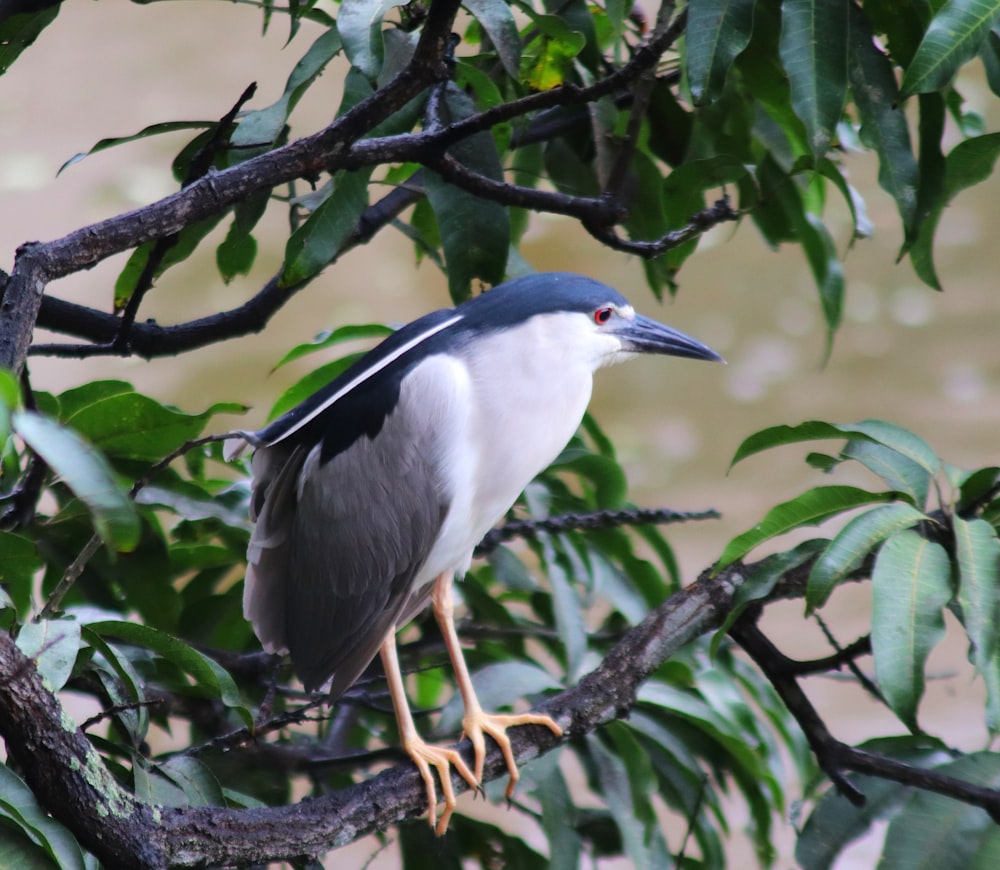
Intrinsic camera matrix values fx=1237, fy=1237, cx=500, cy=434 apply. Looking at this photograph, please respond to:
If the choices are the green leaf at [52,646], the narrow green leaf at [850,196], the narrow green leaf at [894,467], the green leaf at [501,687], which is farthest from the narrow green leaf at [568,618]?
the green leaf at [52,646]

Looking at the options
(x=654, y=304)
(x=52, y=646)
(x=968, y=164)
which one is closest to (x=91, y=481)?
(x=52, y=646)

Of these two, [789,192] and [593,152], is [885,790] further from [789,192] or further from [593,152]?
[593,152]

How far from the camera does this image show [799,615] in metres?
3.45

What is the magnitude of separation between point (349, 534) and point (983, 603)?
59cm

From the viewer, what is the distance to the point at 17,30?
1167 mm

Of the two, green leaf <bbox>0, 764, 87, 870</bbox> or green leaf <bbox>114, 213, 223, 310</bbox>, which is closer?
green leaf <bbox>0, 764, 87, 870</bbox>

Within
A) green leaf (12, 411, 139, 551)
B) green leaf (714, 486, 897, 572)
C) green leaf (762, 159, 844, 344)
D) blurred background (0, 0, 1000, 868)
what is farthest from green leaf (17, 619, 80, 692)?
blurred background (0, 0, 1000, 868)

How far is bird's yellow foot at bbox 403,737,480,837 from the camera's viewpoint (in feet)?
3.60

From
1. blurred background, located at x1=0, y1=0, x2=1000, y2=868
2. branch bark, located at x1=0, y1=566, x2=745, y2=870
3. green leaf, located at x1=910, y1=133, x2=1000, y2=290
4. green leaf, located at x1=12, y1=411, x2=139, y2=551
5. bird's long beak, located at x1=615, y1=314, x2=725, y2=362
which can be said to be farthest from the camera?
blurred background, located at x1=0, y1=0, x2=1000, y2=868

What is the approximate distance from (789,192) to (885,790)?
665 millimetres

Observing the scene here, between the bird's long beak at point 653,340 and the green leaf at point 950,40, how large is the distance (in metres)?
0.33

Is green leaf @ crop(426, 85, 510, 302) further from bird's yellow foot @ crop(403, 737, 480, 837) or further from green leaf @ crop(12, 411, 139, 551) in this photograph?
green leaf @ crop(12, 411, 139, 551)

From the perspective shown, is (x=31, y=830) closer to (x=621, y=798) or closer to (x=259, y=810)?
(x=259, y=810)

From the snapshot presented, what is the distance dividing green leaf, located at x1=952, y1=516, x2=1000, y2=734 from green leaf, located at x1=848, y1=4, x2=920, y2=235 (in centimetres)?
32
